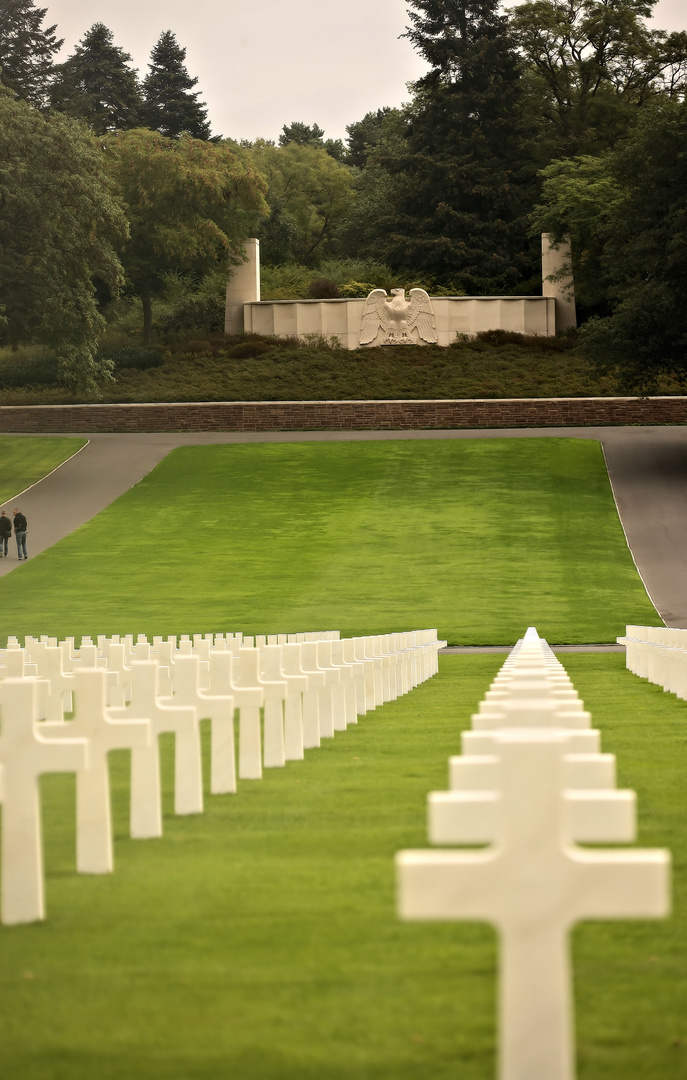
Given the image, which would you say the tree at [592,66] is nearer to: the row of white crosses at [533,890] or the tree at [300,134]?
the tree at [300,134]

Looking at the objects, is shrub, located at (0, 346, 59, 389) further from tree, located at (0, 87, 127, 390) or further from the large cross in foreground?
the large cross in foreground

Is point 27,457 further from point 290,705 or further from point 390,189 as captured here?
point 290,705

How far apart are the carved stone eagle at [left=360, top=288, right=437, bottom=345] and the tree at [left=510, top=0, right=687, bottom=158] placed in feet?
63.4

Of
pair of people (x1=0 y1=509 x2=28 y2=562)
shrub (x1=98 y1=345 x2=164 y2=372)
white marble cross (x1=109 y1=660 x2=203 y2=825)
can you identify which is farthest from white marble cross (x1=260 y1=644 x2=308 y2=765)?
shrub (x1=98 y1=345 x2=164 y2=372)

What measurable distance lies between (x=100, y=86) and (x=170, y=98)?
541 cm

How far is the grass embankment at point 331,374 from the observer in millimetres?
58406

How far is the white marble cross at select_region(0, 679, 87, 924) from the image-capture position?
4.03 meters

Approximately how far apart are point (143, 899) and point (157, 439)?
2044 inches

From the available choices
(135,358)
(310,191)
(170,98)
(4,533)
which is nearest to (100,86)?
(170,98)

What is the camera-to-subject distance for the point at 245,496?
44781 millimetres

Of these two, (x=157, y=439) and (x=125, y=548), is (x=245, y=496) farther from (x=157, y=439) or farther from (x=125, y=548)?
(x=157, y=439)

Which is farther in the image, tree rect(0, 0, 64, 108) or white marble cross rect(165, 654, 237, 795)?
tree rect(0, 0, 64, 108)

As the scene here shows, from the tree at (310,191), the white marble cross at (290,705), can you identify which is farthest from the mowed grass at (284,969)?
the tree at (310,191)

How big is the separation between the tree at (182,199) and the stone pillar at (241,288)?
1.02 meters
